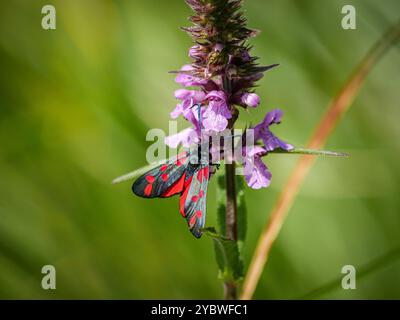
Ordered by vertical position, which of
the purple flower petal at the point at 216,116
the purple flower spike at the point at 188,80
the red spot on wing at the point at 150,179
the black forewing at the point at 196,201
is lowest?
the black forewing at the point at 196,201

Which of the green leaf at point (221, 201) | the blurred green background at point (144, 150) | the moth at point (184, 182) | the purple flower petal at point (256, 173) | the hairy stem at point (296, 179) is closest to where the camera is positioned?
the moth at point (184, 182)

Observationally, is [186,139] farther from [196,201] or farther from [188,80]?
[196,201]

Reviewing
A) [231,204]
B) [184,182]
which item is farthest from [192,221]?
[231,204]

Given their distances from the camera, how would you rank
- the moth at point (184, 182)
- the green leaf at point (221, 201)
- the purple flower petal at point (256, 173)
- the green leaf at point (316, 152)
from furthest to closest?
the green leaf at point (221, 201)
the purple flower petal at point (256, 173)
the moth at point (184, 182)
the green leaf at point (316, 152)

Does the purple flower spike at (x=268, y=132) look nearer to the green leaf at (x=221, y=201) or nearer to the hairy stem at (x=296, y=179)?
the green leaf at (x=221, y=201)

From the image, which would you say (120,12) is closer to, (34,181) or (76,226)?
(34,181)

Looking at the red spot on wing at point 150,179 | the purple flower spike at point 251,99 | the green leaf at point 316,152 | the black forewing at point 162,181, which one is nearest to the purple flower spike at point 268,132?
the green leaf at point 316,152

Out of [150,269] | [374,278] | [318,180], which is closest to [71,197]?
[150,269]
